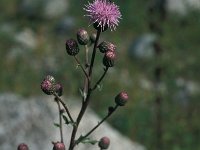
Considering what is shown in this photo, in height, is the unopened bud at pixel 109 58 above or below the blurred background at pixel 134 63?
below

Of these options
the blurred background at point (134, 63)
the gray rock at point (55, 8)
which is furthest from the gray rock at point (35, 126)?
the gray rock at point (55, 8)

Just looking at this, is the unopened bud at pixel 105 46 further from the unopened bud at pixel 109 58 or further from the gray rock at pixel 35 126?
the gray rock at pixel 35 126

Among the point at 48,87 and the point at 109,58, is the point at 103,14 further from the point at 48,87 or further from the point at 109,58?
the point at 48,87

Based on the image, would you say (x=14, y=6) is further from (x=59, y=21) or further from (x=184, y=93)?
(x=184, y=93)

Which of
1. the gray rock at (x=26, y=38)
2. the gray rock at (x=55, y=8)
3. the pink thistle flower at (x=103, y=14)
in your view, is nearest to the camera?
the pink thistle flower at (x=103, y=14)

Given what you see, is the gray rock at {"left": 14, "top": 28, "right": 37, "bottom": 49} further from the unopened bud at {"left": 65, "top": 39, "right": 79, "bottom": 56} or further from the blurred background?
the unopened bud at {"left": 65, "top": 39, "right": 79, "bottom": 56}

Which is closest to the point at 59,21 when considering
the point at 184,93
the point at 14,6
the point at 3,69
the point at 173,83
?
the point at 14,6

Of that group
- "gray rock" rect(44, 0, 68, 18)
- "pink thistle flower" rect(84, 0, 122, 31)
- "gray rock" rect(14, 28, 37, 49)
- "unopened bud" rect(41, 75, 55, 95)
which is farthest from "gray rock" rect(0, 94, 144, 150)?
"gray rock" rect(44, 0, 68, 18)

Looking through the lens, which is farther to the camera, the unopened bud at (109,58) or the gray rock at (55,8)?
the gray rock at (55,8)

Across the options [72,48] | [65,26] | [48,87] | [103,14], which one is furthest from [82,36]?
[65,26]
